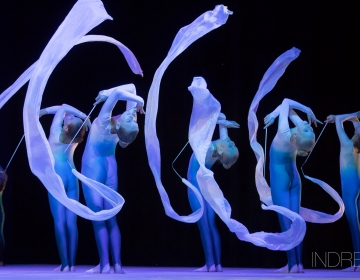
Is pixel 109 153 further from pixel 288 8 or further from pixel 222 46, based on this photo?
pixel 288 8

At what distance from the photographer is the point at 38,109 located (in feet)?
18.2

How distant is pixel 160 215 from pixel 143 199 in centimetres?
23

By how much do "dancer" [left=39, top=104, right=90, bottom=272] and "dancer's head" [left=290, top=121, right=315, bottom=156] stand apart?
5.77 ft

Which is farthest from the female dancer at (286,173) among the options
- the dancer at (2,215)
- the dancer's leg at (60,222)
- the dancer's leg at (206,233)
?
the dancer at (2,215)

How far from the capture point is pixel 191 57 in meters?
7.38

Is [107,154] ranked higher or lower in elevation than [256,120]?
lower

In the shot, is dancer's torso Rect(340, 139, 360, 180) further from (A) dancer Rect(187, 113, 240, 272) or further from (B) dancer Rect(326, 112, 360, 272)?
(A) dancer Rect(187, 113, 240, 272)

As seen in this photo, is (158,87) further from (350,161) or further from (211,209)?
(350,161)

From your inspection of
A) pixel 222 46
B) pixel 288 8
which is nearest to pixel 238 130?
pixel 222 46

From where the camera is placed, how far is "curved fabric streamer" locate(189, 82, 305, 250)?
589 cm

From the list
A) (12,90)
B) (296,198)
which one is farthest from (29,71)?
(296,198)

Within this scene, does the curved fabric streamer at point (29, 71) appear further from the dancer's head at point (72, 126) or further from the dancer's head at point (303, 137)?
the dancer's head at point (303, 137)

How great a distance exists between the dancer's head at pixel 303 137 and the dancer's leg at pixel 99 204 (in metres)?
1.59

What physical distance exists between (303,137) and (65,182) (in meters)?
2.00
